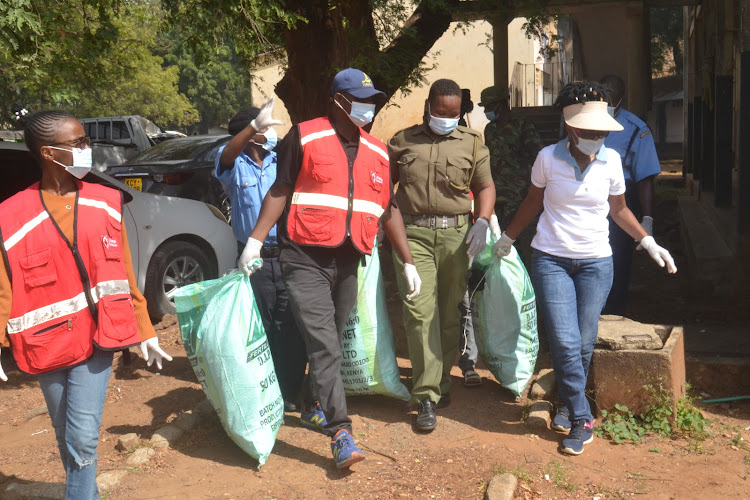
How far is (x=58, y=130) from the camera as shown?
10.9 feet

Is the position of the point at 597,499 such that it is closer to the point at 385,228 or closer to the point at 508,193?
the point at 385,228

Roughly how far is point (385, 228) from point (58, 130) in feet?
6.30

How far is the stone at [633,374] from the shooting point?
183 inches

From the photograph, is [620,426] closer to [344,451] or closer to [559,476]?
[559,476]

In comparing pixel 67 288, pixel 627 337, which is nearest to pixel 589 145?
pixel 627 337

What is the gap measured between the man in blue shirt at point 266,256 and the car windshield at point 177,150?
18.6ft

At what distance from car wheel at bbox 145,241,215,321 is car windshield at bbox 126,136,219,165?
3.21 metres

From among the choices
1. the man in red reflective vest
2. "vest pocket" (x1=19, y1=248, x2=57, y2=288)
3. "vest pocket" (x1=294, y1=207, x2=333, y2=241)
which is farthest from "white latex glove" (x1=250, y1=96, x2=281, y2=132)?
"vest pocket" (x1=19, y1=248, x2=57, y2=288)

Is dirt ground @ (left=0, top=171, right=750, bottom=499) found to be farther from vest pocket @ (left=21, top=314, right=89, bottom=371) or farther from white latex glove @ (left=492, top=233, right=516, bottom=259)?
vest pocket @ (left=21, top=314, right=89, bottom=371)

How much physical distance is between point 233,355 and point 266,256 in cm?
82

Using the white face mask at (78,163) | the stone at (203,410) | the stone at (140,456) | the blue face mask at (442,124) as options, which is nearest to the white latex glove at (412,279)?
the blue face mask at (442,124)

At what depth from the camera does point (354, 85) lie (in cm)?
429

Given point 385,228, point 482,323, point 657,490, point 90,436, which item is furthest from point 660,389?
point 90,436

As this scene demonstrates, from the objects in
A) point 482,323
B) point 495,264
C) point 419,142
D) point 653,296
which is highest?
point 419,142
